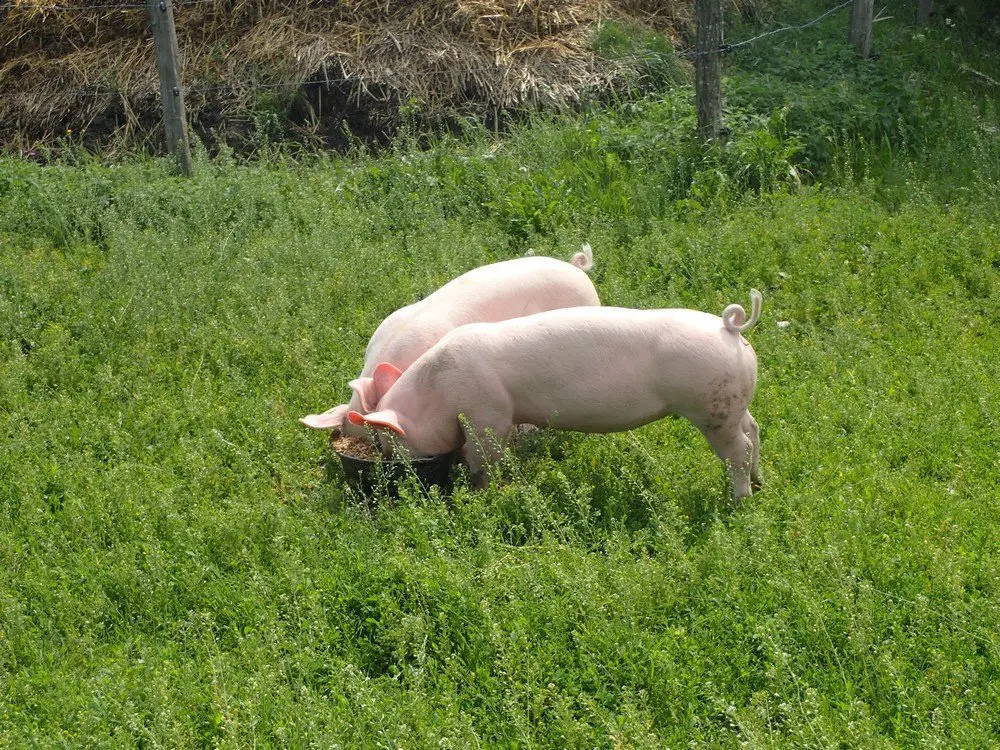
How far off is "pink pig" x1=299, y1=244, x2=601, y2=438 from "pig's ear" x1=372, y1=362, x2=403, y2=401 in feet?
0.08

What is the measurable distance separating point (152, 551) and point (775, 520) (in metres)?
2.28

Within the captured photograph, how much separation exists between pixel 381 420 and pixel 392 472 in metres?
0.21

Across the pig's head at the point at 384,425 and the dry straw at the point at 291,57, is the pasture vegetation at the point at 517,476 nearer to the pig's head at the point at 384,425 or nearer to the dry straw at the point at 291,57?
the pig's head at the point at 384,425

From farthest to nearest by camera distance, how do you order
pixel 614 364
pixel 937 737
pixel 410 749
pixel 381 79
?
pixel 381 79 → pixel 614 364 → pixel 410 749 → pixel 937 737

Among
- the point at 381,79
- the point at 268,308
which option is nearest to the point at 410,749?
the point at 268,308

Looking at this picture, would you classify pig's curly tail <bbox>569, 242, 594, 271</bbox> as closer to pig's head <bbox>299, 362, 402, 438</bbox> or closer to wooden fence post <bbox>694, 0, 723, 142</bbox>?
pig's head <bbox>299, 362, 402, 438</bbox>

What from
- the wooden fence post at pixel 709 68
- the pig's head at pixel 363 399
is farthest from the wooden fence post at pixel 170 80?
the pig's head at pixel 363 399

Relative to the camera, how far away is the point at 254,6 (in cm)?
1057

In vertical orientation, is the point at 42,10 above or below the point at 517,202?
above

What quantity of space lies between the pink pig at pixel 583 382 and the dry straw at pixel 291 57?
17.2ft

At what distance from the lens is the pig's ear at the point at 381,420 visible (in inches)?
184

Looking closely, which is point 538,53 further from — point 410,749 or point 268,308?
point 410,749

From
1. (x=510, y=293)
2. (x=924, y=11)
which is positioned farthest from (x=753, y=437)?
(x=924, y=11)

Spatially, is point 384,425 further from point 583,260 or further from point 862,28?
point 862,28
